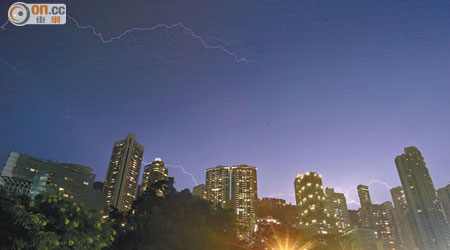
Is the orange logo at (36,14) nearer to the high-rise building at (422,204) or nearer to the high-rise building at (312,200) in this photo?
the high-rise building at (312,200)

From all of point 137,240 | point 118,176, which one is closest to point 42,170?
point 118,176

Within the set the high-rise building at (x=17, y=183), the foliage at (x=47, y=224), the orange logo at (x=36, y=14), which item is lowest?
the foliage at (x=47, y=224)

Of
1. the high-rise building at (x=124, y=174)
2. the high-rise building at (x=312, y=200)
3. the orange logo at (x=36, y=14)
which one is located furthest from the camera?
the high-rise building at (x=124, y=174)

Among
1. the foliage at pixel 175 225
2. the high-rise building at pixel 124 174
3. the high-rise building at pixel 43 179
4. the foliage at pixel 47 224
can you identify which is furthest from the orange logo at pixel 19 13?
the high-rise building at pixel 124 174

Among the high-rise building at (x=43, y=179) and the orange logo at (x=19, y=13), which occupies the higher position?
the high-rise building at (x=43, y=179)

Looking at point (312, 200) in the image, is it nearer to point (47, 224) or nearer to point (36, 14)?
point (36, 14)

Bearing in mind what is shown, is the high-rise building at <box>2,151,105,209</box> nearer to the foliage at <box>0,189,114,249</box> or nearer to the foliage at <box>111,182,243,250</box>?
the foliage at <box>111,182,243,250</box>

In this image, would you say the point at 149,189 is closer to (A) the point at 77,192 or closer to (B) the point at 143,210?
(B) the point at 143,210

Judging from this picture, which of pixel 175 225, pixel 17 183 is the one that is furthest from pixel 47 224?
pixel 17 183
